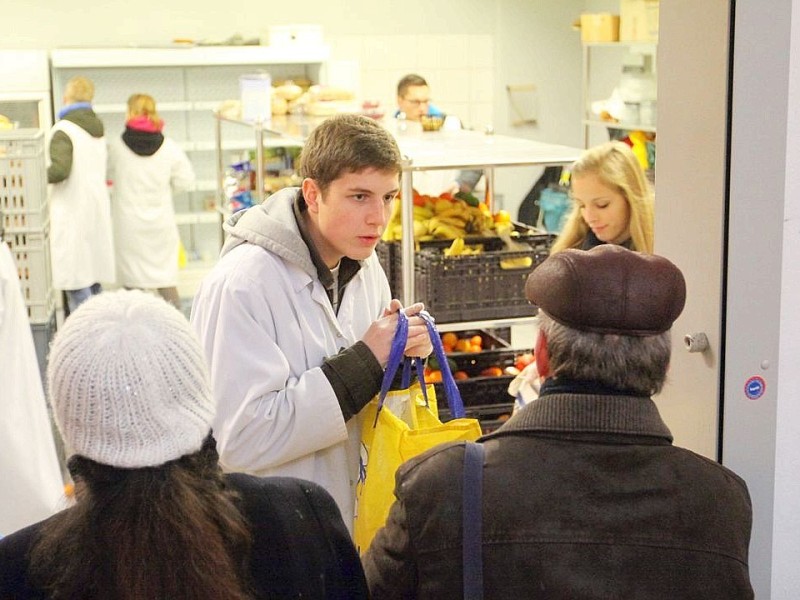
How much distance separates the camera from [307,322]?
253 centimetres

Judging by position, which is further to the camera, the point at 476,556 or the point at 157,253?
the point at 157,253

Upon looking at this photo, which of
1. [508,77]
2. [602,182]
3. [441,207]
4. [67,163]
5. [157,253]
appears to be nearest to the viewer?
[602,182]

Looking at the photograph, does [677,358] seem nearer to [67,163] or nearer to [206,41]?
[67,163]

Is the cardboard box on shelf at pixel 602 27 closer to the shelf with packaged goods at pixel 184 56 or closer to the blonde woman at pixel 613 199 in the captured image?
the shelf with packaged goods at pixel 184 56

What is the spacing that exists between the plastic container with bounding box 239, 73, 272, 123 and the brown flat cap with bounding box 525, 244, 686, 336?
4691 millimetres

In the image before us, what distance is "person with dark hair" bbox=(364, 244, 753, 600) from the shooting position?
5.45 feet

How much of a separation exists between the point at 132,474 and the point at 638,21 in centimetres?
755

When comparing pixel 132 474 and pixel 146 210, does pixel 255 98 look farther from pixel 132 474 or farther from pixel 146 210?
pixel 132 474

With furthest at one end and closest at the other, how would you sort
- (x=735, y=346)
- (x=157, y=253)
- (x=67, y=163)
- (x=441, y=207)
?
(x=157, y=253), (x=67, y=163), (x=441, y=207), (x=735, y=346)

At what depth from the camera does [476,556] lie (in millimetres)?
1663

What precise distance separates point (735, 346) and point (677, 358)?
0.55 ft

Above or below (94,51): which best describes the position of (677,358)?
below

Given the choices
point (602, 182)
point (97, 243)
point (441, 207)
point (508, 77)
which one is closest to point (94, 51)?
point (97, 243)

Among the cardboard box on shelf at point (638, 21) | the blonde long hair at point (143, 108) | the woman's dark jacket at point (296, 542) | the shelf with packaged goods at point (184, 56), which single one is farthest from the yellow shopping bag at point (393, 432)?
the shelf with packaged goods at point (184, 56)
